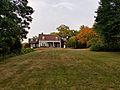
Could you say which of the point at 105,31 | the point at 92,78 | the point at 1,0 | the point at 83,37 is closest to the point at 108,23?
the point at 105,31

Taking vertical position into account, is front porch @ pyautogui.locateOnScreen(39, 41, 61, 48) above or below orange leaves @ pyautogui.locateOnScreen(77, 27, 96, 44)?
below

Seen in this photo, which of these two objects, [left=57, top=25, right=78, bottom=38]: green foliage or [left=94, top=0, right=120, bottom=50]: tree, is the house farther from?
[left=94, top=0, right=120, bottom=50]: tree

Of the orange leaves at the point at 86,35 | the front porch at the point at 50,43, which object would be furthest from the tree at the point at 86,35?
the front porch at the point at 50,43

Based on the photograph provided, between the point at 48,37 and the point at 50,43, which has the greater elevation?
the point at 48,37

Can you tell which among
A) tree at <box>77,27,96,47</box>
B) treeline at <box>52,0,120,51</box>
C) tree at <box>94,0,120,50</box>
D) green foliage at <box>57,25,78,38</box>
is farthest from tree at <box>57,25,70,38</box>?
tree at <box>94,0,120,50</box>

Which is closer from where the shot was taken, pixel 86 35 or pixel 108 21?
pixel 108 21

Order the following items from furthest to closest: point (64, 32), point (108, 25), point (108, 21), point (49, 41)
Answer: point (64, 32), point (49, 41), point (108, 21), point (108, 25)

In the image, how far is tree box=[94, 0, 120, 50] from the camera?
4930 centimetres

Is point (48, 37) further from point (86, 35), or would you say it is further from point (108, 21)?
point (108, 21)

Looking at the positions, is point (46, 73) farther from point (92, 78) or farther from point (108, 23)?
point (108, 23)

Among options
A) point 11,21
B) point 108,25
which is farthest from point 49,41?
point 11,21

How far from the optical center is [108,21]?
164ft

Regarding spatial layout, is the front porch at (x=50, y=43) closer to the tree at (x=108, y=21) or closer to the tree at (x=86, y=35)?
the tree at (x=86, y=35)

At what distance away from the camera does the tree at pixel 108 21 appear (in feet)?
162
